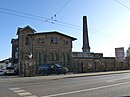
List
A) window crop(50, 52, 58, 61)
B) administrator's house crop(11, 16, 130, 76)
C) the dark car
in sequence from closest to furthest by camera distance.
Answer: the dark car, administrator's house crop(11, 16, 130, 76), window crop(50, 52, 58, 61)

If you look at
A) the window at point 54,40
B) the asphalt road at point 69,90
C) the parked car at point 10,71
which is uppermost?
the window at point 54,40

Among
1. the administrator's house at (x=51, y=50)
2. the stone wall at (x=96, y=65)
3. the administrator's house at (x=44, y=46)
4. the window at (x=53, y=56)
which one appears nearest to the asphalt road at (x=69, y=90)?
the stone wall at (x=96, y=65)

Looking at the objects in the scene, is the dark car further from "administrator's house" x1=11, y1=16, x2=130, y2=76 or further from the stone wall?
"administrator's house" x1=11, y1=16, x2=130, y2=76

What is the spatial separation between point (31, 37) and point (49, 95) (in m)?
41.4

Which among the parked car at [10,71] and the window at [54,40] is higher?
the window at [54,40]

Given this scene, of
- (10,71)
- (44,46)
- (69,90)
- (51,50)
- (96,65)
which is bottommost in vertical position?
(69,90)

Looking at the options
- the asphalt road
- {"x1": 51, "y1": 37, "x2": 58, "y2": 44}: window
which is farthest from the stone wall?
the asphalt road

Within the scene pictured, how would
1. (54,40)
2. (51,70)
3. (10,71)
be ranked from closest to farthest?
(51,70) < (10,71) < (54,40)

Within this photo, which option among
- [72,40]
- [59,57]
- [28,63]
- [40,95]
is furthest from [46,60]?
[40,95]

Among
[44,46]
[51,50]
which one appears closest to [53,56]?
[51,50]

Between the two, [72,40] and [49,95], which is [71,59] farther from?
[49,95]

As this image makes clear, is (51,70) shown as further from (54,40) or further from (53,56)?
(54,40)

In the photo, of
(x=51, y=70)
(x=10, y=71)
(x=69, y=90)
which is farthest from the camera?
(x=10, y=71)

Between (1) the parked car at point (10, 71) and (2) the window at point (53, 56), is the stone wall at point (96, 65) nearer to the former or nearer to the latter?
(2) the window at point (53, 56)
